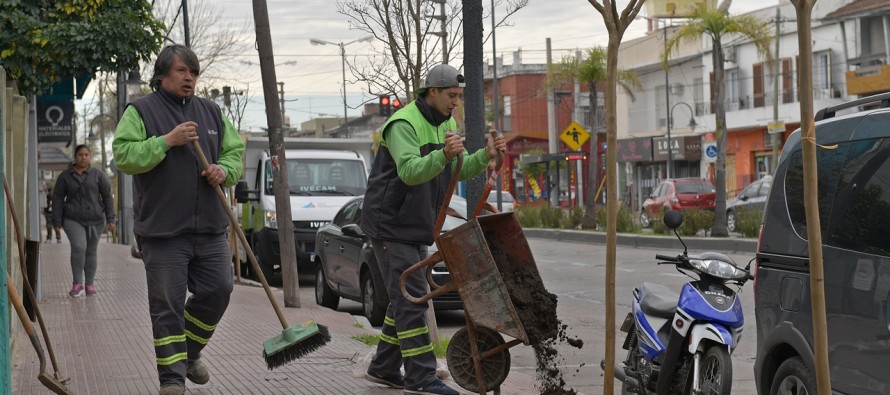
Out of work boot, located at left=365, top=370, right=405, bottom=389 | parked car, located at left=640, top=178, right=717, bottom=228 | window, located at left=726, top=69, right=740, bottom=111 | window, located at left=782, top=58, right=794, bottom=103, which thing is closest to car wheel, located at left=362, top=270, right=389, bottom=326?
work boot, located at left=365, top=370, right=405, bottom=389

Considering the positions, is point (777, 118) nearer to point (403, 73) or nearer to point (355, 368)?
point (403, 73)

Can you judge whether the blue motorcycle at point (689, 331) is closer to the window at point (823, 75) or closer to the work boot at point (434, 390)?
the work boot at point (434, 390)

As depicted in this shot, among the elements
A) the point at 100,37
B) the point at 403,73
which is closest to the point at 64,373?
the point at 403,73

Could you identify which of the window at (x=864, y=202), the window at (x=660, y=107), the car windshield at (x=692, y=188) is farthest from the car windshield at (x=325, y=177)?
the window at (x=660, y=107)

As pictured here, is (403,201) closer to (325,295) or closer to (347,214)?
(347,214)

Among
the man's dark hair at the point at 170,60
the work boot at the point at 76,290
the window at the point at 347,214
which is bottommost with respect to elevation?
the work boot at the point at 76,290

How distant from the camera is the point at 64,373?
7594 mm

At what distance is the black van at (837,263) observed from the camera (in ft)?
16.2

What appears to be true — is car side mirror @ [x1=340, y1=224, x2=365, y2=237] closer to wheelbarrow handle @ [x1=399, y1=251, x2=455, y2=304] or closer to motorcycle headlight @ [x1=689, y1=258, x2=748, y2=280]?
wheelbarrow handle @ [x1=399, y1=251, x2=455, y2=304]

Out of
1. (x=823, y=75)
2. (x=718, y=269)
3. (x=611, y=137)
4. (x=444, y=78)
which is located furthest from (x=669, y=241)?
(x=823, y=75)

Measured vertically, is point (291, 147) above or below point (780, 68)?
below

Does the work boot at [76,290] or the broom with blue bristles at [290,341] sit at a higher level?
the broom with blue bristles at [290,341]

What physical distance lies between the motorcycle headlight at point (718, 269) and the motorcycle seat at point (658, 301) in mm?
275

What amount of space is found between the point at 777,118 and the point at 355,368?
1518 inches
